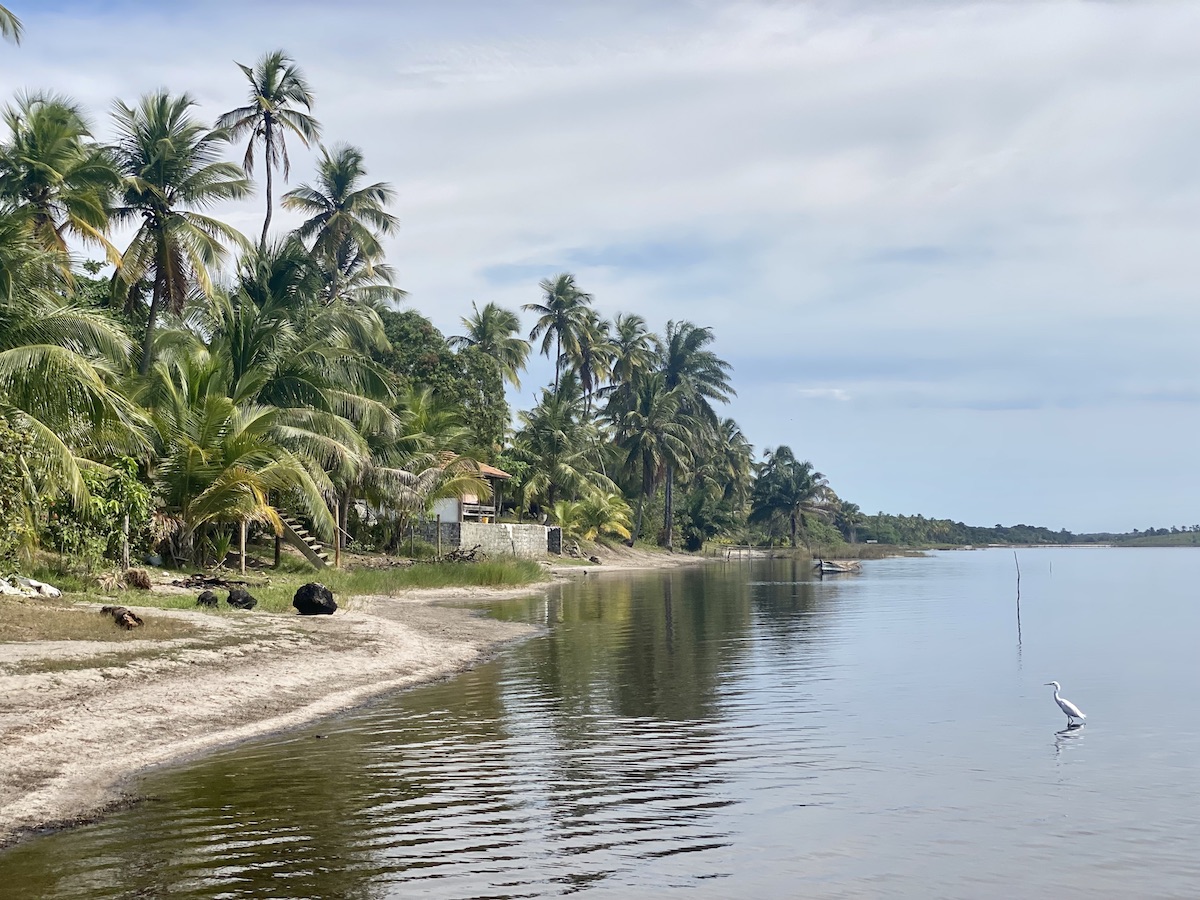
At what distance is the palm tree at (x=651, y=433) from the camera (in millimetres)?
71438

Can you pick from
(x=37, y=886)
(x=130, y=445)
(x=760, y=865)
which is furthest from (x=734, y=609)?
(x=37, y=886)

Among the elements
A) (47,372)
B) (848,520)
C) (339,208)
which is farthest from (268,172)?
(848,520)

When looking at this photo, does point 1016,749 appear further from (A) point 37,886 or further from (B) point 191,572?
(B) point 191,572

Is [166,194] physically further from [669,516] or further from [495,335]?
[669,516]

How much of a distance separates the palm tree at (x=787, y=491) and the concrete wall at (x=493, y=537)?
46228mm

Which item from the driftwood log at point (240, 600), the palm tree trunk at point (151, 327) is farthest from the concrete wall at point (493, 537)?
the driftwood log at point (240, 600)

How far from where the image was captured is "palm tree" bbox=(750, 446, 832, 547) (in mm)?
94312

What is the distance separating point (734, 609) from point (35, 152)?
76.8 ft

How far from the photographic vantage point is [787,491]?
94625 millimetres

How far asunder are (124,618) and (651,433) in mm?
56742

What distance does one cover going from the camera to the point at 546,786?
10.5 metres

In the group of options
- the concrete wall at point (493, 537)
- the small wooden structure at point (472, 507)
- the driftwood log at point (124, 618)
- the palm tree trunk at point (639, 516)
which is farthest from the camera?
the palm tree trunk at point (639, 516)

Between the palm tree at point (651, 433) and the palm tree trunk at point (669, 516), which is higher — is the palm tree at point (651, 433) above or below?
above

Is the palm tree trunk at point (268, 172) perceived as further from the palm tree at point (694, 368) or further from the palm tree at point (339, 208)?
the palm tree at point (694, 368)
